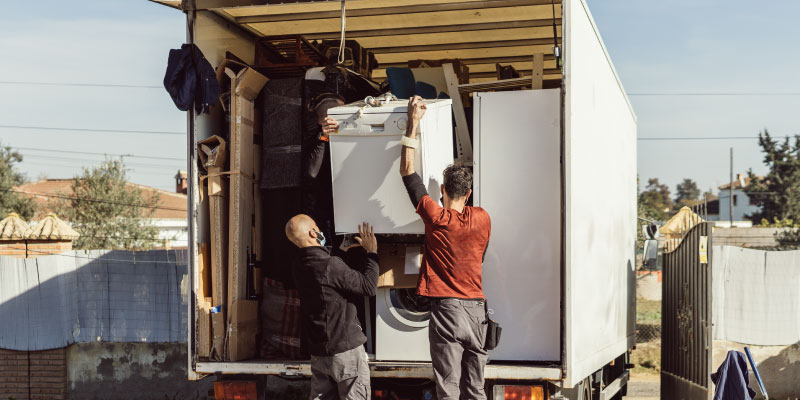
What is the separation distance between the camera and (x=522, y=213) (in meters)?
4.97

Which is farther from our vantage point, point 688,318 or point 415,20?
point 688,318

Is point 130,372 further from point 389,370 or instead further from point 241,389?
point 389,370

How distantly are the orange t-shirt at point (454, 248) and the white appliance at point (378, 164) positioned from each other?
206 mm

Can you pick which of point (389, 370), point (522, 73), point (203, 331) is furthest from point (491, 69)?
point (203, 331)

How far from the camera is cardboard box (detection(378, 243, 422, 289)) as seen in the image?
16.9 ft

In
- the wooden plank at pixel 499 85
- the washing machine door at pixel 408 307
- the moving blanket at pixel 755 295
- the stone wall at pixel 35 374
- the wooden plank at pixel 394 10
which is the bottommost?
A: the stone wall at pixel 35 374

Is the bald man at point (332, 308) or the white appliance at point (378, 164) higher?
the white appliance at point (378, 164)

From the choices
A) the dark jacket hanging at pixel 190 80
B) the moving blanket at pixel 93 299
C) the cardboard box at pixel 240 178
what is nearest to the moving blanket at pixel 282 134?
the cardboard box at pixel 240 178

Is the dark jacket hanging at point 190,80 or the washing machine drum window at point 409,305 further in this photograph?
the dark jacket hanging at point 190,80

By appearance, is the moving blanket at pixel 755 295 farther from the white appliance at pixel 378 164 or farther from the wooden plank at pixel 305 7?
the white appliance at pixel 378 164

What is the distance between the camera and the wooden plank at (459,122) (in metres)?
5.48

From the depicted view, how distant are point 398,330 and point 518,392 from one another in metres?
0.84

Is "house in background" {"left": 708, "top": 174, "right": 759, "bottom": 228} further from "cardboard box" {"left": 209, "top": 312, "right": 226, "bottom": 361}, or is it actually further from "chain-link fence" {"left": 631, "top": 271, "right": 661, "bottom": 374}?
"cardboard box" {"left": 209, "top": 312, "right": 226, "bottom": 361}

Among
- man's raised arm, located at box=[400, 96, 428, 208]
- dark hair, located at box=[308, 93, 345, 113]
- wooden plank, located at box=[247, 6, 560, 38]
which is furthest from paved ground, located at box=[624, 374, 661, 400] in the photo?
man's raised arm, located at box=[400, 96, 428, 208]
